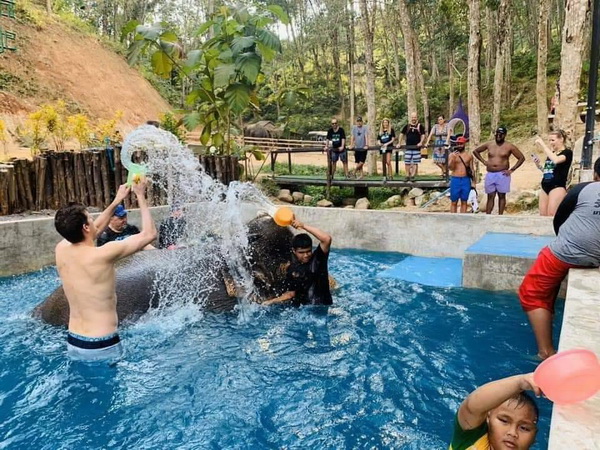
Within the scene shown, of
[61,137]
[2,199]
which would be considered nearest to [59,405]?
[2,199]

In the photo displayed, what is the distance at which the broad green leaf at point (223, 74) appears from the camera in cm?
1098

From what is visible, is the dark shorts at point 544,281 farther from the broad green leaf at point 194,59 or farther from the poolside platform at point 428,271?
the broad green leaf at point 194,59

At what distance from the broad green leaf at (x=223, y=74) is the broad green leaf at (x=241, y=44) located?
356mm

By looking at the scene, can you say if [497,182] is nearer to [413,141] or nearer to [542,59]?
[413,141]

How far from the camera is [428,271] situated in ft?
26.0

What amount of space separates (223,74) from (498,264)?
7277mm

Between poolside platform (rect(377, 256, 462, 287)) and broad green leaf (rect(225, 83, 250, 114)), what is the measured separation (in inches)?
209

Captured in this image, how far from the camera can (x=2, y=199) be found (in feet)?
29.6

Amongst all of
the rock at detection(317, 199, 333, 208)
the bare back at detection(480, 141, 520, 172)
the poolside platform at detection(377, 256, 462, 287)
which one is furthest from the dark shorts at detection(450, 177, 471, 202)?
the rock at detection(317, 199, 333, 208)

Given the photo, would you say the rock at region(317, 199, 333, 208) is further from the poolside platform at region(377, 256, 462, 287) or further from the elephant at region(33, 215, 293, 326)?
the elephant at region(33, 215, 293, 326)

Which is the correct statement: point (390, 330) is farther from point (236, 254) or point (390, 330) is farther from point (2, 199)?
point (2, 199)

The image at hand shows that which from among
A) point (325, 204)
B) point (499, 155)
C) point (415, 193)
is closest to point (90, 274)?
point (499, 155)

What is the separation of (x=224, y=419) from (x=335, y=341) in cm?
170

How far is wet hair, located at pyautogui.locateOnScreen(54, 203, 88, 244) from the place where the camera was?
12.3 feet
